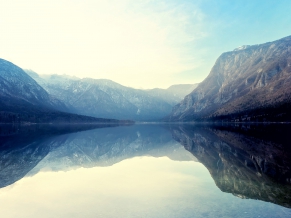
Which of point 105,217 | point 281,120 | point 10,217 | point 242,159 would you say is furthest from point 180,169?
point 281,120

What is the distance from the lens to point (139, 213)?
16250 millimetres

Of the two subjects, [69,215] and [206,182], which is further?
[206,182]

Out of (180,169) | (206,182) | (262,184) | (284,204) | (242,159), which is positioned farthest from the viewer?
(242,159)

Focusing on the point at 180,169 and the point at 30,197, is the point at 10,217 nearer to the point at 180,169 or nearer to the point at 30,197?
the point at 30,197

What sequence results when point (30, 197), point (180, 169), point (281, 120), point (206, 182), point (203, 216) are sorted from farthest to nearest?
point (281, 120) < point (180, 169) < point (206, 182) < point (30, 197) < point (203, 216)

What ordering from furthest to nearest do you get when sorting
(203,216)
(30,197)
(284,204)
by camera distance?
(30,197)
(284,204)
(203,216)

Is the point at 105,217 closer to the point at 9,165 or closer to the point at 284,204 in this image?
the point at 284,204

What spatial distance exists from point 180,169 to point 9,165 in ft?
76.9

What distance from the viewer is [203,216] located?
15.4 m

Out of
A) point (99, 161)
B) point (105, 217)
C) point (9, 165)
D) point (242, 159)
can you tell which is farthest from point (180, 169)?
point (9, 165)

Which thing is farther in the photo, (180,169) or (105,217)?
(180,169)

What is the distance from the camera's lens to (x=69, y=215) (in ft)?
52.9

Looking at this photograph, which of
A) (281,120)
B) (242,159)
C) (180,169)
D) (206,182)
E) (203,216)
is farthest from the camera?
(281,120)

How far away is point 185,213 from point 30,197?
13.1 meters
